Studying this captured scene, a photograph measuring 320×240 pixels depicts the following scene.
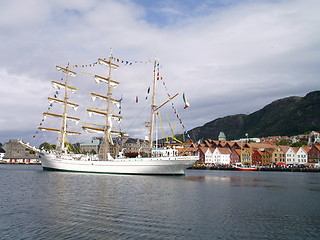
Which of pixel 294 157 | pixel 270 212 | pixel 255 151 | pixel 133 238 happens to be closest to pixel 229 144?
pixel 255 151

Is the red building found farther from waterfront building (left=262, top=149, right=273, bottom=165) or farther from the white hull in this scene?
the white hull

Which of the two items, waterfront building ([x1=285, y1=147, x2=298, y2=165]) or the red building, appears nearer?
waterfront building ([x1=285, y1=147, x2=298, y2=165])

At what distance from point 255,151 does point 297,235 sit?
127m

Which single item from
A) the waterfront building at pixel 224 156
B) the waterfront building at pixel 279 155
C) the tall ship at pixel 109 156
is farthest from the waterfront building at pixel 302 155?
the tall ship at pixel 109 156

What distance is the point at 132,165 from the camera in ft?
203

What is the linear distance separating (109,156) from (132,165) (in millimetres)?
8407

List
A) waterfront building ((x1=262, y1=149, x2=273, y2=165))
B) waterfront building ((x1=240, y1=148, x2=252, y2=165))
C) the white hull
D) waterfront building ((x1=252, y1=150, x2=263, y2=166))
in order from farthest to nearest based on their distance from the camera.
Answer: waterfront building ((x1=240, y1=148, x2=252, y2=165))
waterfront building ((x1=252, y1=150, x2=263, y2=166))
waterfront building ((x1=262, y1=149, x2=273, y2=165))
the white hull

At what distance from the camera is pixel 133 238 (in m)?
16.4

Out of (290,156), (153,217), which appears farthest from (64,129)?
(290,156)

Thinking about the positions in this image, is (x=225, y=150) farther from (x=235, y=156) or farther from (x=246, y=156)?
(x=246, y=156)

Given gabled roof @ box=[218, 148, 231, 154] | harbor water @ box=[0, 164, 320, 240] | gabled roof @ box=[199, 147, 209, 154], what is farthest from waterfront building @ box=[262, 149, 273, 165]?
harbor water @ box=[0, 164, 320, 240]

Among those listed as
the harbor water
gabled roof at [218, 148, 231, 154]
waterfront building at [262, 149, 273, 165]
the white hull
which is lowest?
the harbor water

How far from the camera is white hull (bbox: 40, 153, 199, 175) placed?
194 ft

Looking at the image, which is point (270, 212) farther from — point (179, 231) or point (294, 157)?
point (294, 157)
